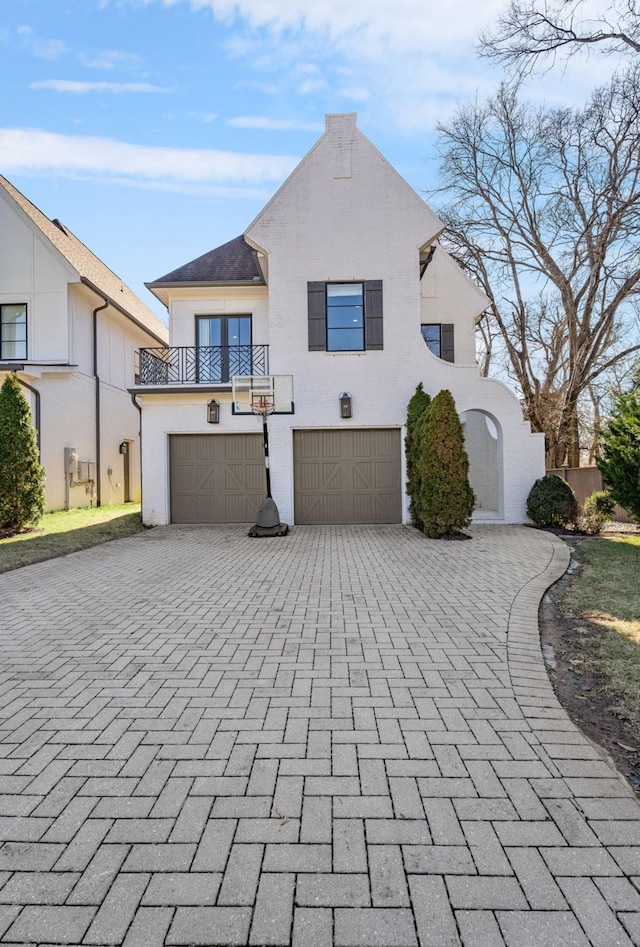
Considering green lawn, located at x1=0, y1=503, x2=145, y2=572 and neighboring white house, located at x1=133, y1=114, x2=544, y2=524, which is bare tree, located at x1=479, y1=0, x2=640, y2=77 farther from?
green lawn, located at x1=0, y1=503, x2=145, y2=572

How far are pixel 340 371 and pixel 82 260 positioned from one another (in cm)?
1127

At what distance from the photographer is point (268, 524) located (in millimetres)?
10375

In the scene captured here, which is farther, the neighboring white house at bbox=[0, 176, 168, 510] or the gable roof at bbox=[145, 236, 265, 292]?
the neighboring white house at bbox=[0, 176, 168, 510]

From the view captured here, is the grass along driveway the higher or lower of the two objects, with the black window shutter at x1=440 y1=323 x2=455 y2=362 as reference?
lower

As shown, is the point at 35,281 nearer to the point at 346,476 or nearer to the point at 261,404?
the point at 261,404

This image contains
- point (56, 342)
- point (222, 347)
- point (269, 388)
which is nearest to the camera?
point (269, 388)

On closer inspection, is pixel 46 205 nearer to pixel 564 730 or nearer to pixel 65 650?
pixel 65 650

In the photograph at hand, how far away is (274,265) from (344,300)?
1.88 metres

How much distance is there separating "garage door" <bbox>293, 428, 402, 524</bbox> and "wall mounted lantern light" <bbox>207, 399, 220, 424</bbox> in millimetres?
2007

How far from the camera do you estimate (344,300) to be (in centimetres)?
1182

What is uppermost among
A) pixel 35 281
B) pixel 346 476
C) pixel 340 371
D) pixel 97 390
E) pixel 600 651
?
pixel 35 281

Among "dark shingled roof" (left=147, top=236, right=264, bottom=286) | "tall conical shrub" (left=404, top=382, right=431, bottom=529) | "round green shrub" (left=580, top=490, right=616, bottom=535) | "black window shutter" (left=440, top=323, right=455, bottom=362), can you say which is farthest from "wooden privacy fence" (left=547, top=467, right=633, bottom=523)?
"dark shingled roof" (left=147, top=236, right=264, bottom=286)

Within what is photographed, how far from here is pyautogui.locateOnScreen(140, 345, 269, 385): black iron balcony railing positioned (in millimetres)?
12438

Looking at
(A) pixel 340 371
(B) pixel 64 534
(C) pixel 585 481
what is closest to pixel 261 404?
(A) pixel 340 371
